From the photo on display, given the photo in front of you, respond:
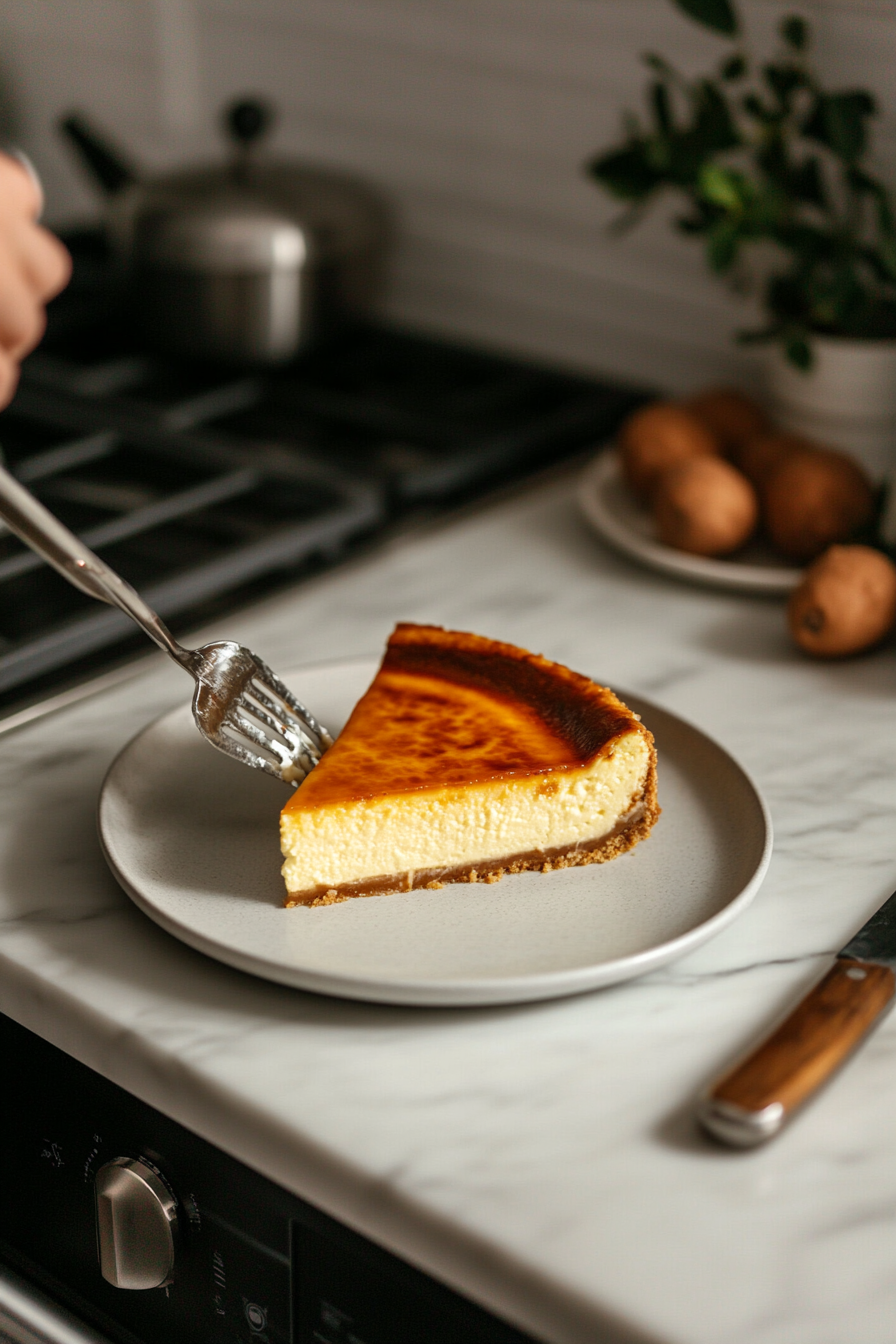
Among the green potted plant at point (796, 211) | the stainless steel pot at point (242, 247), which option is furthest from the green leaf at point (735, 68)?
the stainless steel pot at point (242, 247)

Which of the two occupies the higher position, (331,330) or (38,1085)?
(331,330)

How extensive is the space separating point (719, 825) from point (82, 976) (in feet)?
1.05

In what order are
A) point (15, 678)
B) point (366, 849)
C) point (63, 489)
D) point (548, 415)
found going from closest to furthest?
point (366, 849), point (15, 678), point (63, 489), point (548, 415)

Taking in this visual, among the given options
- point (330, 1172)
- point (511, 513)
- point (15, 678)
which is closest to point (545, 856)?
point (330, 1172)

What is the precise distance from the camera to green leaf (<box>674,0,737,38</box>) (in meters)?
1.04

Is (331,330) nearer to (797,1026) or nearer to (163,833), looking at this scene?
(163,833)

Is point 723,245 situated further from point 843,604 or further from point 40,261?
point 40,261

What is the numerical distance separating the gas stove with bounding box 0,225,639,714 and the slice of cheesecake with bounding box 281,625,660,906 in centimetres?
26

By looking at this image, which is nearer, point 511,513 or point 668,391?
point 511,513

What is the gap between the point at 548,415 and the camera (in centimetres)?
129

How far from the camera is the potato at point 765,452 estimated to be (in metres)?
1.05

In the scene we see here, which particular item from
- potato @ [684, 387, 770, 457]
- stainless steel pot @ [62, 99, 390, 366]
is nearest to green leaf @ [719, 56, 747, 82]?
potato @ [684, 387, 770, 457]

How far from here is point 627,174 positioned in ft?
3.59

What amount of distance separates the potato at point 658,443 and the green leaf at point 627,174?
0.17m
